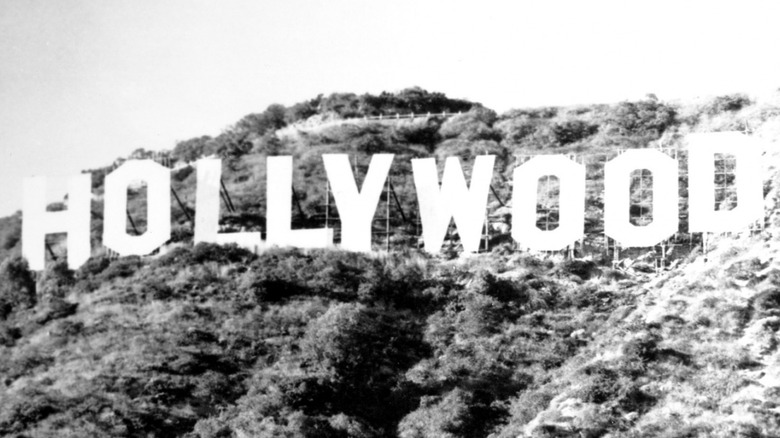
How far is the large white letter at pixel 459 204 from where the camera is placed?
44.1 metres

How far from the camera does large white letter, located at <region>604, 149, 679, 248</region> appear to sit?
4256 cm

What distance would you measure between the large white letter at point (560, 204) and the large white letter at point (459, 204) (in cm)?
111

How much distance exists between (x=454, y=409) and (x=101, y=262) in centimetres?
1810

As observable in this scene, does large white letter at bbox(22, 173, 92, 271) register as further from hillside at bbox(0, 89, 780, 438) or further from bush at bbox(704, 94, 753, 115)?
bush at bbox(704, 94, 753, 115)

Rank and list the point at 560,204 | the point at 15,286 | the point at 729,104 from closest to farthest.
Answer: the point at 560,204, the point at 15,286, the point at 729,104

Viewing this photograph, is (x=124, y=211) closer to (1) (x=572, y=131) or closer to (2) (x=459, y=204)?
(2) (x=459, y=204)

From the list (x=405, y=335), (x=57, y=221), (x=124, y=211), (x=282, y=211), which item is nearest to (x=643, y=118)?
(x=282, y=211)

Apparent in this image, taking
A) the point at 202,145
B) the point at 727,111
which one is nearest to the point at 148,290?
the point at 202,145

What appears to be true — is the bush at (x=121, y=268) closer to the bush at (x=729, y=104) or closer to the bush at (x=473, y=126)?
the bush at (x=473, y=126)

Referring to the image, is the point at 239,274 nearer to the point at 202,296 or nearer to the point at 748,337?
the point at 202,296

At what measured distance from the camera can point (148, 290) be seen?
46.6 meters

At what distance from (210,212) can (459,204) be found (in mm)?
9014

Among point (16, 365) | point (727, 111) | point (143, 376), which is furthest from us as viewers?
point (727, 111)

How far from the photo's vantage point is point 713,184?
4266 centimetres
